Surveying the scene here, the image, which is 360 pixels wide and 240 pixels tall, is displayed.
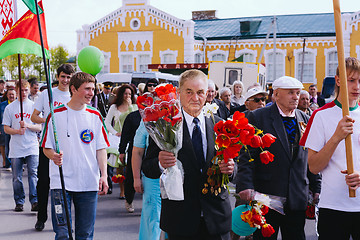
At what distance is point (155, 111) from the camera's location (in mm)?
3986

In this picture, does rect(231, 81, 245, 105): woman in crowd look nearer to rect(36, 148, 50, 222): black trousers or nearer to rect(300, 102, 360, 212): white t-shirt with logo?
rect(36, 148, 50, 222): black trousers

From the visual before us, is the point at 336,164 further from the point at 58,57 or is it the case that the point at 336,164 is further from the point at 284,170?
the point at 58,57

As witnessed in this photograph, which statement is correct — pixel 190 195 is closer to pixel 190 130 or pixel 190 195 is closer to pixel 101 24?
pixel 190 130

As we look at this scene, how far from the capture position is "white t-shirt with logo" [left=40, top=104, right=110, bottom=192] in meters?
5.59

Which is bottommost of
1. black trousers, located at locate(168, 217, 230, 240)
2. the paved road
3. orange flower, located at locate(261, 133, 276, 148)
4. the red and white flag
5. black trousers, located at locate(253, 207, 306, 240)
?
the paved road

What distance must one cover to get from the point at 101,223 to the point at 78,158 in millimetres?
3142

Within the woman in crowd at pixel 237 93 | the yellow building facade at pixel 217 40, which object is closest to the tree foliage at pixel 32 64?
the yellow building facade at pixel 217 40

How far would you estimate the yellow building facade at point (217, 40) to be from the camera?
141ft

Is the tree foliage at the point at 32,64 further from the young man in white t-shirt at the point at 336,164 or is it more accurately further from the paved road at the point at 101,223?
the young man in white t-shirt at the point at 336,164

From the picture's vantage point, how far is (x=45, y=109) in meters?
7.72

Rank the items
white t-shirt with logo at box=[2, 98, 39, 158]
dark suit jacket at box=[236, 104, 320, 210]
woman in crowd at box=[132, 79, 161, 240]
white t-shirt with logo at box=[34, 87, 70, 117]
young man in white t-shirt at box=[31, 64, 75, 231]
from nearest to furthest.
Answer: dark suit jacket at box=[236, 104, 320, 210] → woman in crowd at box=[132, 79, 161, 240] → young man in white t-shirt at box=[31, 64, 75, 231] → white t-shirt with logo at box=[34, 87, 70, 117] → white t-shirt with logo at box=[2, 98, 39, 158]

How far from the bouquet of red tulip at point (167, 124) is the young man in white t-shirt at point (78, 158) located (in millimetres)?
1622

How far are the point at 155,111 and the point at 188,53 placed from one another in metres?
40.7

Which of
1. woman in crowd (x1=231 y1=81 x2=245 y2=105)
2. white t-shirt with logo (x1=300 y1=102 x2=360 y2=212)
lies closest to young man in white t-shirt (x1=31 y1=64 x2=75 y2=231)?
white t-shirt with logo (x1=300 y1=102 x2=360 y2=212)
